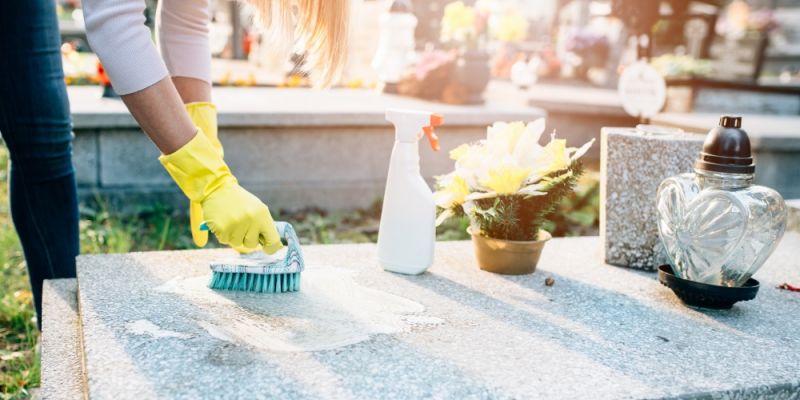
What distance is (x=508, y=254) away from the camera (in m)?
1.53

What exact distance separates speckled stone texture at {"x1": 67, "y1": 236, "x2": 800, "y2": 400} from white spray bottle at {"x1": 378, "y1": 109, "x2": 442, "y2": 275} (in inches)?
2.0

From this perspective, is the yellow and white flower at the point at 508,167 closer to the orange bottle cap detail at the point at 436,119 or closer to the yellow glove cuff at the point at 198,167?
the orange bottle cap detail at the point at 436,119

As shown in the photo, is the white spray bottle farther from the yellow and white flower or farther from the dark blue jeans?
the dark blue jeans

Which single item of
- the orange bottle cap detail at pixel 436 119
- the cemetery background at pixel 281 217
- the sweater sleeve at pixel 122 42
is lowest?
the cemetery background at pixel 281 217

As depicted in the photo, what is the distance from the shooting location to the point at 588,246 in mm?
1826

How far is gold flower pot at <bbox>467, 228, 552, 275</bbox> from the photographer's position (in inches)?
60.0

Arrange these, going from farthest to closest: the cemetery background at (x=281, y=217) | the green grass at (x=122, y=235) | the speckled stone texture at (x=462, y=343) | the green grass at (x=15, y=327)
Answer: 1. the cemetery background at (x=281, y=217)
2. the green grass at (x=122, y=235)
3. the green grass at (x=15, y=327)
4. the speckled stone texture at (x=462, y=343)

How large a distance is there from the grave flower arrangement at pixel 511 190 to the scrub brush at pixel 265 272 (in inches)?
14.8

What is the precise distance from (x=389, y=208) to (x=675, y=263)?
57cm

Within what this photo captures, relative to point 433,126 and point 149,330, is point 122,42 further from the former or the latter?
point 433,126

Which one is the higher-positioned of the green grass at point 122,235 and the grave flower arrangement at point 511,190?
the grave flower arrangement at point 511,190

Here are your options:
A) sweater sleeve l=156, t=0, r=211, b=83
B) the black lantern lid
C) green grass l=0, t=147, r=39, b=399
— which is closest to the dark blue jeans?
green grass l=0, t=147, r=39, b=399

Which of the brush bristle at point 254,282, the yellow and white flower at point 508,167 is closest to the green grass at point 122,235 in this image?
the yellow and white flower at point 508,167

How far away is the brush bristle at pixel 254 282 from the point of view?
1.36m
